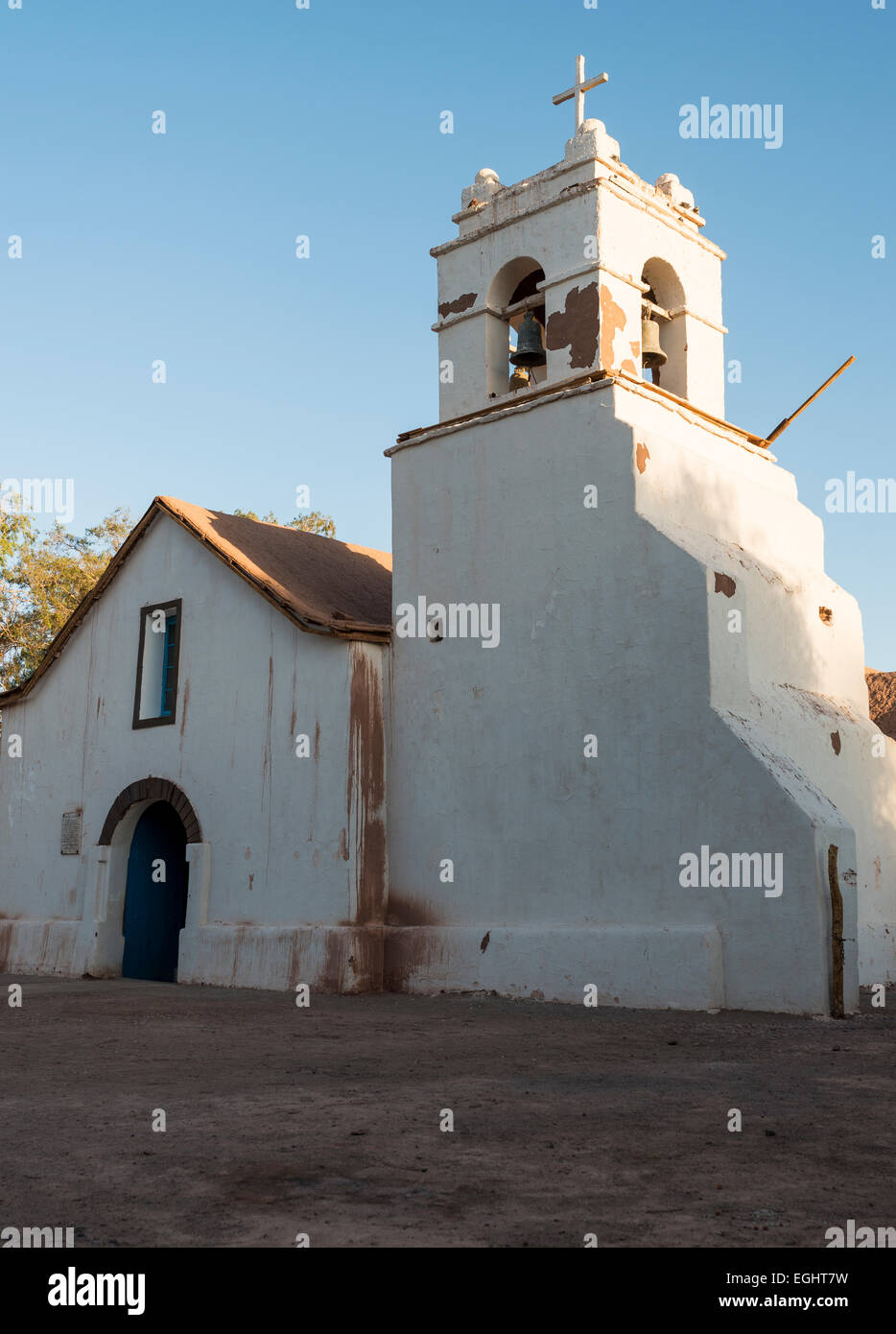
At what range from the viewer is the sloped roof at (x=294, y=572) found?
13570mm

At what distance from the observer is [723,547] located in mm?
11930

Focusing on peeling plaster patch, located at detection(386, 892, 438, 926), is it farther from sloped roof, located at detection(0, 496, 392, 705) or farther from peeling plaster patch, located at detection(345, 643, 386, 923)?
sloped roof, located at detection(0, 496, 392, 705)

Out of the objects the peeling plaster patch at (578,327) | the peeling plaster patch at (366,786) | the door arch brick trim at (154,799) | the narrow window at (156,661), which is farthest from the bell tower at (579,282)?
the door arch brick trim at (154,799)

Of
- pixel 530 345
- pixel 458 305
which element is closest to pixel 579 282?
pixel 530 345

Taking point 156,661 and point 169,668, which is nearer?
point 169,668

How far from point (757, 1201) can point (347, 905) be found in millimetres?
8868

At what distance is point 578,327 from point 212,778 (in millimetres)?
6957

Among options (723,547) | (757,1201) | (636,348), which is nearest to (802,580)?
(723,547)

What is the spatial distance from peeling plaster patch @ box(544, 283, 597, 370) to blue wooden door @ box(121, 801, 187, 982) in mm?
8238

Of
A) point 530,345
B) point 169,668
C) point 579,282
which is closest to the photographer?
point 579,282

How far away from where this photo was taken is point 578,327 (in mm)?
12500

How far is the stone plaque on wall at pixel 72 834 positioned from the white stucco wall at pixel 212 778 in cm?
12

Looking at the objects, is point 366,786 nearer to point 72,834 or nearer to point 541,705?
point 541,705

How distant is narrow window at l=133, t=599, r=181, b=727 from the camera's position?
15492mm
